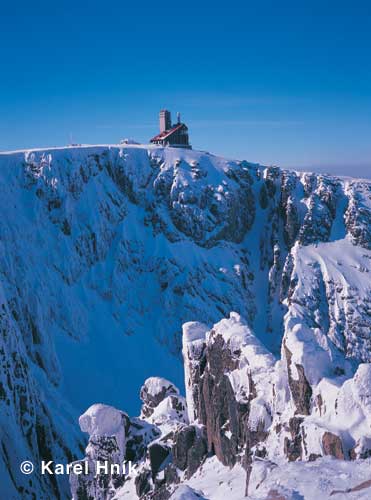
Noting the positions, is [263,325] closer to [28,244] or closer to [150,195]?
[150,195]

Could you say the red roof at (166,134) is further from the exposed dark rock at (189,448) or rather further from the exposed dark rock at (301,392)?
the exposed dark rock at (301,392)

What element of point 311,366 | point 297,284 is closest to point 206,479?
point 311,366

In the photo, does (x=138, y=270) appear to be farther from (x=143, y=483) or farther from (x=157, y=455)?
(x=143, y=483)

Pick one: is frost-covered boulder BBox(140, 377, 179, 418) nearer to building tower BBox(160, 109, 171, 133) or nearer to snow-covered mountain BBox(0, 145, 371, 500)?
snow-covered mountain BBox(0, 145, 371, 500)

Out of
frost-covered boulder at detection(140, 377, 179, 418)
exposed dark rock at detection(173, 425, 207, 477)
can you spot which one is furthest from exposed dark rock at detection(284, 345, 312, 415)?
frost-covered boulder at detection(140, 377, 179, 418)

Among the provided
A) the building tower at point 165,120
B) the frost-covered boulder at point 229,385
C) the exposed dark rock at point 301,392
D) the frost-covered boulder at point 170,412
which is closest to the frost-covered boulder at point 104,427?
the frost-covered boulder at point 170,412

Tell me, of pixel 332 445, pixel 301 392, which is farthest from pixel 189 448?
pixel 332 445
